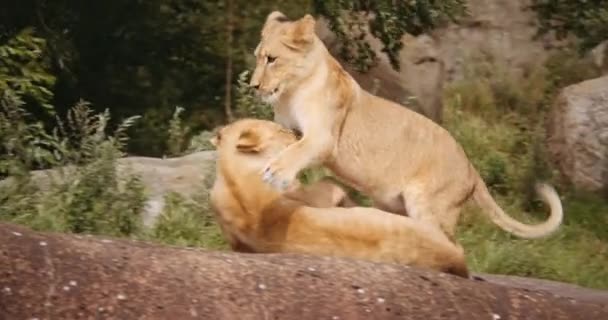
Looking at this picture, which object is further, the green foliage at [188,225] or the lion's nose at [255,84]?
the green foliage at [188,225]

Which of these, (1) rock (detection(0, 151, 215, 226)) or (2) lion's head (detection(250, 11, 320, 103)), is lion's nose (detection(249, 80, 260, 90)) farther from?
(1) rock (detection(0, 151, 215, 226))

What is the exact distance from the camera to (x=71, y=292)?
5605 millimetres

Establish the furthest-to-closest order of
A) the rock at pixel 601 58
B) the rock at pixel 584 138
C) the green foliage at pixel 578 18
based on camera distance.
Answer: the rock at pixel 601 58
the green foliage at pixel 578 18
the rock at pixel 584 138

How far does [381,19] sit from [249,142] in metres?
6.38

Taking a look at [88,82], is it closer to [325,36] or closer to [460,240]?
[325,36]

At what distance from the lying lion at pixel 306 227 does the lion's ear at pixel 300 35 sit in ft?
3.70

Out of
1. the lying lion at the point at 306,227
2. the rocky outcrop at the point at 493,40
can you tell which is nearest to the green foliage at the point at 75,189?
the lying lion at the point at 306,227

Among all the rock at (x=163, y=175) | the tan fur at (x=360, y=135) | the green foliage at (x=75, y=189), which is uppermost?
the tan fur at (x=360, y=135)

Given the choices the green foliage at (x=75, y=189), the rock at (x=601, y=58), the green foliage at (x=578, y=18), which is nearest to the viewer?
the green foliage at (x=75, y=189)

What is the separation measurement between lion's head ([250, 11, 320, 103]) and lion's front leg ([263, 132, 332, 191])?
286mm

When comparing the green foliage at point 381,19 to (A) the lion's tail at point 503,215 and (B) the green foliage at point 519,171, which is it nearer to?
(B) the green foliage at point 519,171

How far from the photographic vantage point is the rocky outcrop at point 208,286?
560 cm

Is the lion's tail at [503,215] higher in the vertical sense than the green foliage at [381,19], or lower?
higher

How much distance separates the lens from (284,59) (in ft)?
25.1
